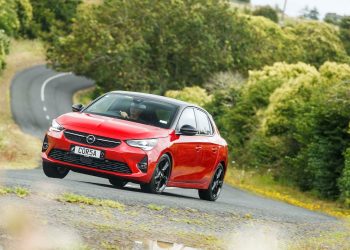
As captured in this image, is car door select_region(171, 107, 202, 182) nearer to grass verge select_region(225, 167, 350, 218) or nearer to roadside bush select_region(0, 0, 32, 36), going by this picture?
grass verge select_region(225, 167, 350, 218)

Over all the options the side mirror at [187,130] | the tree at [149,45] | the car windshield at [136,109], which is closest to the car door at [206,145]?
the side mirror at [187,130]

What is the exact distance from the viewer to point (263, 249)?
928 centimetres

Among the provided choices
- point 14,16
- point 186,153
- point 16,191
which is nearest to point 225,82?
point 14,16

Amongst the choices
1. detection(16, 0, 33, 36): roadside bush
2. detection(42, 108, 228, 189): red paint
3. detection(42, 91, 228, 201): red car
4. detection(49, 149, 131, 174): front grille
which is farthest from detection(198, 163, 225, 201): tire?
detection(16, 0, 33, 36): roadside bush

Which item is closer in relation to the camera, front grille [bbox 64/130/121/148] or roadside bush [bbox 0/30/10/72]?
front grille [bbox 64/130/121/148]

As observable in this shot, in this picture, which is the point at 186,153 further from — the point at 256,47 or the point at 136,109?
the point at 256,47

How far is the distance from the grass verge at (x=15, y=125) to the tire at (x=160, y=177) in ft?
43.7

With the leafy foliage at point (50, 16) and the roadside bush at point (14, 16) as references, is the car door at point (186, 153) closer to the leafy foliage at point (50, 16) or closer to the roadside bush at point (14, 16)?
the roadside bush at point (14, 16)

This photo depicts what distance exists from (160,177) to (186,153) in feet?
2.64

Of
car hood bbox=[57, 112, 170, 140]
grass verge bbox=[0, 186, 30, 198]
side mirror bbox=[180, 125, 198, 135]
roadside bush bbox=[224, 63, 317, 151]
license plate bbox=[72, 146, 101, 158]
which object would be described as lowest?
roadside bush bbox=[224, 63, 317, 151]

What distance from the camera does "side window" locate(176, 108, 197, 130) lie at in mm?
15816

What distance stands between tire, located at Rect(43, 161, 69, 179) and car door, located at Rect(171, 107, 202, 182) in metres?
1.85

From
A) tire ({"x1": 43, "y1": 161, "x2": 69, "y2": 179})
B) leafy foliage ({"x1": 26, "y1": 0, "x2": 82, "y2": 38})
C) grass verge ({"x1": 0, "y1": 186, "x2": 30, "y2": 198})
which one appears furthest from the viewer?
leafy foliage ({"x1": 26, "y1": 0, "x2": 82, "y2": 38})

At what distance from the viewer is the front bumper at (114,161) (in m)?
14.5
